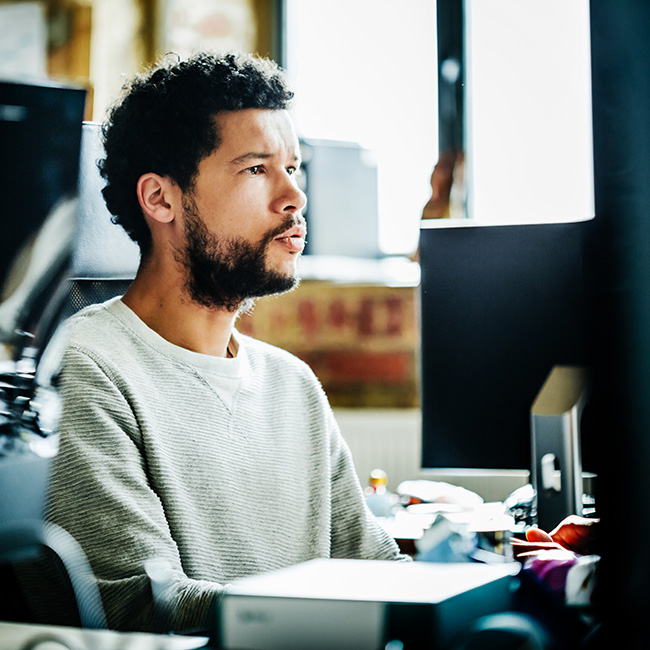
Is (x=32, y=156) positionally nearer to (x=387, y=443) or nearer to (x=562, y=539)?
(x=562, y=539)

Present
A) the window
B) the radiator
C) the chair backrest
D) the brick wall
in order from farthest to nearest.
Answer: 1. the window
2. the brick wall
3. the radiator
4. the chair backrest

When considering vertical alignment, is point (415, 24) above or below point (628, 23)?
above

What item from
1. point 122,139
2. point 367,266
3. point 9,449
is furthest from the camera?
point 367,266

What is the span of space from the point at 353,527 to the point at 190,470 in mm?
344

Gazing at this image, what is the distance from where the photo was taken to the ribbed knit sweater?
35.5 inches

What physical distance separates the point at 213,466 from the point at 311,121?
242cm

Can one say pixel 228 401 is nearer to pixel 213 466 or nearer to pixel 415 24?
pixel 213 466

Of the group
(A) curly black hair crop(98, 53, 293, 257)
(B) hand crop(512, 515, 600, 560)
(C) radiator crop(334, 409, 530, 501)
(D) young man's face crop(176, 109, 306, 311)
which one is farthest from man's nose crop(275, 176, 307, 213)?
(C) radiator crop(334, 409, 530, 501)

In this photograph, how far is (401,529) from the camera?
1.44 metres

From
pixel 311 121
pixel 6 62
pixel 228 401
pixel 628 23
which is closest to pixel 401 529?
pixel 228 401

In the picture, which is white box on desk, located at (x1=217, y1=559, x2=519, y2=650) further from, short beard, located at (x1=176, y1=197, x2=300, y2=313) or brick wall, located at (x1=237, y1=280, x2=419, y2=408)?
brick wall, located at (x1=237, y1=280, x2=419, y2=408)

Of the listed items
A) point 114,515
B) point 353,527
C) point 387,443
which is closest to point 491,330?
point 353,527

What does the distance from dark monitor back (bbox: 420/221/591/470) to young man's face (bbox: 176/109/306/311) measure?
25cm

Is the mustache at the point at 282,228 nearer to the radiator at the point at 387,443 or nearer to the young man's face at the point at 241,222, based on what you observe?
the young man's face at the point at 241,222
